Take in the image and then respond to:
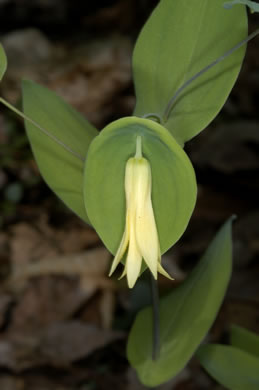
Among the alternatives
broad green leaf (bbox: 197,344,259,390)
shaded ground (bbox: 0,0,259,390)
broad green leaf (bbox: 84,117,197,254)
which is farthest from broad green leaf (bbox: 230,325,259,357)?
broad green leaf (bbox: 84,117,197,254)

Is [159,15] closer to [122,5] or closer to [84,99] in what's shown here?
[84,99]

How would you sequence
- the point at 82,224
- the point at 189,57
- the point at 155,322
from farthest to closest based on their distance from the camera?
1. the point at 82,224
2. the point at 155,322
3. the point at 189,57

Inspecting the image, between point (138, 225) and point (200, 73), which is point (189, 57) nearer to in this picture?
point (200, 73)

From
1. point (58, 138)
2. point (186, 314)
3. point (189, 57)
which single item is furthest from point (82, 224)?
point (189, 57)

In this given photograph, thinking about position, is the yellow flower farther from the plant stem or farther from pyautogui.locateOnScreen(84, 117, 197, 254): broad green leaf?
the plant stem

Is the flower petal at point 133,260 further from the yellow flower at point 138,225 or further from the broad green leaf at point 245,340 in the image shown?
the broad green leaf at point 245,340

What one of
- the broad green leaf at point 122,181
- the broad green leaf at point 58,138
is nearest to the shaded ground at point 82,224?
the broad green leaf at point 58,138
